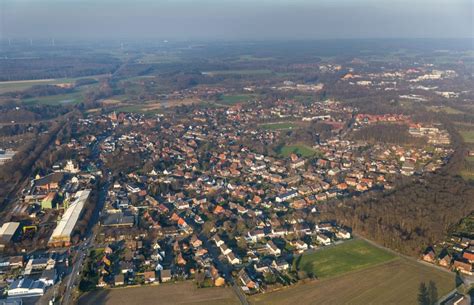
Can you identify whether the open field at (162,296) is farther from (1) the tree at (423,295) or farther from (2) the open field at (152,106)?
(2) the open field at (152,106)

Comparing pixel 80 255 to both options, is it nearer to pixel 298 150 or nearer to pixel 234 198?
pixel 234 198

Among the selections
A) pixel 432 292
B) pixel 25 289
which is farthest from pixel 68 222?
pixel 432 292

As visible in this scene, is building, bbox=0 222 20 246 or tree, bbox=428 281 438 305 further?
building, bbox=0 222 20 246

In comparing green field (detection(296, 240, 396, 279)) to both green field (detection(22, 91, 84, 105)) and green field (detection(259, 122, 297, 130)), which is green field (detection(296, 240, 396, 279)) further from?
green field (detection(22, 91, 84, 105))

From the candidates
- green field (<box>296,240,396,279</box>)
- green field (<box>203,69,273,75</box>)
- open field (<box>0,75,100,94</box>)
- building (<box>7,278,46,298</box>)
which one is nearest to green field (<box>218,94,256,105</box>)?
green field (<box>203,69,273,75</box>)

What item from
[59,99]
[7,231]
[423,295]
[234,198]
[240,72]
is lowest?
[7,231]
